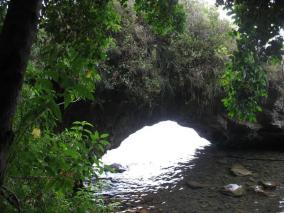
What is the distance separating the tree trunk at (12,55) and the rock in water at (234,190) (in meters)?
8.84

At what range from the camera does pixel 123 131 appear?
12.6 metres

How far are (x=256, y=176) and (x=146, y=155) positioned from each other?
565cm

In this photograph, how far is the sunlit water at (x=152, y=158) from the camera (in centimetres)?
1066

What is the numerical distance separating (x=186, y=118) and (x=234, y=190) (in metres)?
4.68

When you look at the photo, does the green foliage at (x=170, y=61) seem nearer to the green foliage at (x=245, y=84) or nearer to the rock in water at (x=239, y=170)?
the rock in water at (x=239, y=170)

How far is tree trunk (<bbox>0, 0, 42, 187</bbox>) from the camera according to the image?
5.15ft

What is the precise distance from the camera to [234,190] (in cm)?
973

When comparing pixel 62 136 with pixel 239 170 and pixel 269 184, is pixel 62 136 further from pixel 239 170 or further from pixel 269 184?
pixel 239 170

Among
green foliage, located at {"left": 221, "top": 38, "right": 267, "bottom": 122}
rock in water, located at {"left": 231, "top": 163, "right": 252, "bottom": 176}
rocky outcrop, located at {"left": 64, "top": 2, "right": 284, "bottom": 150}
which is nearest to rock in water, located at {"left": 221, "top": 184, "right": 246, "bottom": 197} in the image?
rock in water, located at {"left": 231, "top": 163, "right": 252, "bottom": 176}

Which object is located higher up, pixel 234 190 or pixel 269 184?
pixel 269 184

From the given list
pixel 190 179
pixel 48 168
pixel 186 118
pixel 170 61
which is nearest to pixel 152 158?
pixel 186 118

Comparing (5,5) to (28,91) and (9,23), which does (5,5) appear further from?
(9,23)

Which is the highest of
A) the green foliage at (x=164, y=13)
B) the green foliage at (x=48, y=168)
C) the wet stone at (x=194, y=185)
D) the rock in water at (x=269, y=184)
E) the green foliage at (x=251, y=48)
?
the green foliage at (x=164, y=13)

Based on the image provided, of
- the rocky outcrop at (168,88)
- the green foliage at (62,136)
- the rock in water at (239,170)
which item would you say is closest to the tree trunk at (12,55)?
the green foliage at (62,136)
